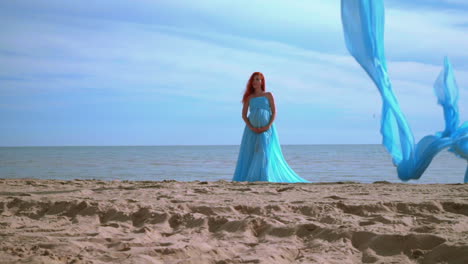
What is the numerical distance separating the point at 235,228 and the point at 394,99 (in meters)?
4.88

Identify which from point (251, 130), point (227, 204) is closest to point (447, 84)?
point (251, 130)

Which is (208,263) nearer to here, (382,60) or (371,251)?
(371,251)

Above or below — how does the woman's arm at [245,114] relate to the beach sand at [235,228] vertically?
above

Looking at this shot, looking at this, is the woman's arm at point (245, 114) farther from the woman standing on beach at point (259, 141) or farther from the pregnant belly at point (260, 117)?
the pregnant belly at point (260, 117)

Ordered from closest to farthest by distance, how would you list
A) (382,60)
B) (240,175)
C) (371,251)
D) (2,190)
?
(371,251) < (2,190) < (382,60) < (240,175)

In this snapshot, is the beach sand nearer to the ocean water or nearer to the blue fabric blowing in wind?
the blue fabric blowing in wind

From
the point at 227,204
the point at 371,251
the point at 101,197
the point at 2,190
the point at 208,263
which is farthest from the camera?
the point at 2,190

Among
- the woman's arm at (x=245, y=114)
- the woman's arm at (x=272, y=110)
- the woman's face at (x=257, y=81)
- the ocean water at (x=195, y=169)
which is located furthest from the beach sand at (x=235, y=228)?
the ocean water at (x=195, y=169)

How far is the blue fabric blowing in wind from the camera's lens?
7.30 m

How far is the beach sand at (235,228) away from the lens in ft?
9.37

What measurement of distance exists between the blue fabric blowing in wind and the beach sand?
232 centimetres

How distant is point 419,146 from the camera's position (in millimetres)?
7699

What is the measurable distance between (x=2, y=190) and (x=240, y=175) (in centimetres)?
363

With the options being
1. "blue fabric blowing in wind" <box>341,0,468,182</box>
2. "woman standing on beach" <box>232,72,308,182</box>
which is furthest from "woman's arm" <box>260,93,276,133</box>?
"blue fabric blowing in wind" <box>341,0,468,182</box>
